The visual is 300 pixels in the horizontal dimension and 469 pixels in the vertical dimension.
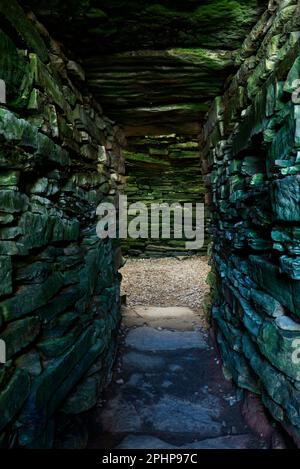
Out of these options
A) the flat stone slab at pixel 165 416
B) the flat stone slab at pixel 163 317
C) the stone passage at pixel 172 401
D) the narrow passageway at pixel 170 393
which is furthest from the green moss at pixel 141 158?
the flat stone slab at pixel 165 416

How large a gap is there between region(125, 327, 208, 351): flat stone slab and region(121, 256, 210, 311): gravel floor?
159 centimetres

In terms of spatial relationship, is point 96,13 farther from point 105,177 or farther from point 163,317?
point 163,317

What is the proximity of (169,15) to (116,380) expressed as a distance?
4238 millimetres

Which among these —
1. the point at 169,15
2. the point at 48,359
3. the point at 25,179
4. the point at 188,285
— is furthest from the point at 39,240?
the point at 188,285

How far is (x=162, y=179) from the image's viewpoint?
1082cm

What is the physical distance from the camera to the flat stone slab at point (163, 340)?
498 centimetres

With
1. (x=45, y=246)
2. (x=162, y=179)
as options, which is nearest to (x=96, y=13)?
(x=45, y=246)

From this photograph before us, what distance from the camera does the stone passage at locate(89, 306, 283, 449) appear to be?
2.95 m

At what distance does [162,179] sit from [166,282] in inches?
150

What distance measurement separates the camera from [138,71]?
3.43m

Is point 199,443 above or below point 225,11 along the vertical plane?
below

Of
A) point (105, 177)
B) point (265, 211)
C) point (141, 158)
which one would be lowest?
point (265, 211)

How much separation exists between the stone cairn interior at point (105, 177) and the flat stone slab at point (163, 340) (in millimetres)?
720

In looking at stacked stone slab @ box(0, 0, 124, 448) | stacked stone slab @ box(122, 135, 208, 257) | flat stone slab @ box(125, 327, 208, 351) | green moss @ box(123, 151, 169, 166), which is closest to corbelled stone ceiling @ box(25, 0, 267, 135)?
stacked stone slab @ box(0, 0, 124, 448)
